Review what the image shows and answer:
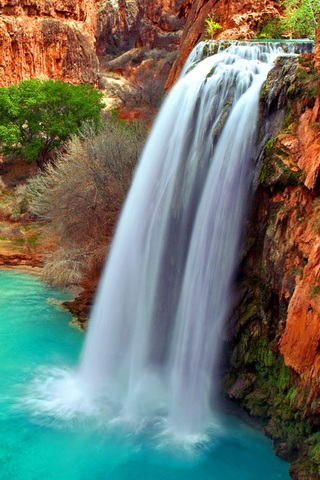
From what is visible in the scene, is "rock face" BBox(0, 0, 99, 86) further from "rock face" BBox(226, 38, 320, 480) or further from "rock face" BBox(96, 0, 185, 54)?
"rock face" BBox(226, 38, 320, 480)

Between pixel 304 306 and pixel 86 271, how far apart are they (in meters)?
8.95

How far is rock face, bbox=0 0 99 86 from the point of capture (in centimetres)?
3072

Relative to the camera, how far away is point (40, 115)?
2553cm

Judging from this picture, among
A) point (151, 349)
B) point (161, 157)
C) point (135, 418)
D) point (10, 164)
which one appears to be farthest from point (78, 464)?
point (10, 164)

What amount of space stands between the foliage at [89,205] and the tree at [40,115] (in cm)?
1010

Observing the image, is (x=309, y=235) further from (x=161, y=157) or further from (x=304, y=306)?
(x=161, y=157)

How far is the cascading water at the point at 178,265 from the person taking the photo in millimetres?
8352

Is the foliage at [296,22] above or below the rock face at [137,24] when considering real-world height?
below

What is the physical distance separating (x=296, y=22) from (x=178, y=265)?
1254 centimetres

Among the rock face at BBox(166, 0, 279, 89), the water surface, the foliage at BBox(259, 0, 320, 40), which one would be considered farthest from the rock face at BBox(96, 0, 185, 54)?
the water surface

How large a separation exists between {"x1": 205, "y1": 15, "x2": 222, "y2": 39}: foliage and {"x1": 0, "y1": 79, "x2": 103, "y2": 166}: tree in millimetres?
8598

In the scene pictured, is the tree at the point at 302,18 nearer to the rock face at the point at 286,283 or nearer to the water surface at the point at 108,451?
the rock face at the point at 286,283

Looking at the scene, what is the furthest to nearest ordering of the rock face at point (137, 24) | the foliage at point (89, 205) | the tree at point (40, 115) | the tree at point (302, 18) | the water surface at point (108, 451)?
the rock face at point (137, 24), the tree at point (40, 115), the tree at point (302, 18), the foliage at point (89, 205), the water surface at point (108, 451)

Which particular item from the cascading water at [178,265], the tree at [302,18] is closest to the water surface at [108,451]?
the cascading water at [178,265]
